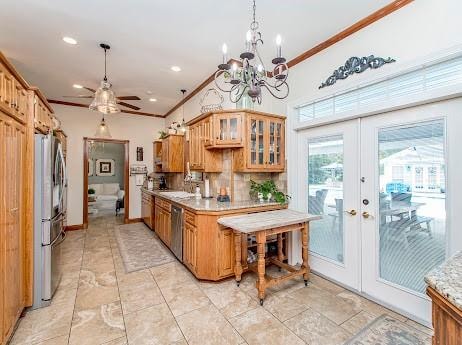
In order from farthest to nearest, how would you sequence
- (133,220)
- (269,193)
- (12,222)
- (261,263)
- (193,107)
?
(133,220) → (193,107) → (269,193) → (261,263) → (12,222)

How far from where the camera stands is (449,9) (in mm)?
1861

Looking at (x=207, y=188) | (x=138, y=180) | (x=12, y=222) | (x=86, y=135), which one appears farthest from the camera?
(x=138, y=180)

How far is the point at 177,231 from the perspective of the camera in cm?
338

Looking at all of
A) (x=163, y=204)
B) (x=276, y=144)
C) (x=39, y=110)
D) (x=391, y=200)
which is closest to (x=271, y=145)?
(x=276, y=144)

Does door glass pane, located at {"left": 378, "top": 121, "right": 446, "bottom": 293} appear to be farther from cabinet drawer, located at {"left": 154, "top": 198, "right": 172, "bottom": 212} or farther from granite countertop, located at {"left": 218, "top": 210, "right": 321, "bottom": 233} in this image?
cabinet drawer, located at {"left": 154, "top": 198, "right": 172, "bottom": 212}

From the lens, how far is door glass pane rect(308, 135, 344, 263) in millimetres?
2800

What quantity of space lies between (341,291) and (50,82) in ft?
18.7

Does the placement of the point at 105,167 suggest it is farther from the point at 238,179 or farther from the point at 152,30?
the point at 152,30

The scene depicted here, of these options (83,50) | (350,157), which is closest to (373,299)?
(350,157)

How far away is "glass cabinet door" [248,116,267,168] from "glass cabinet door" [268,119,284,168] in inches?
4.6

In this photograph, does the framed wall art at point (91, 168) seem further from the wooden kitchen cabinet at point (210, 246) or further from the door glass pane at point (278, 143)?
the door glass pane at point (278, 143)

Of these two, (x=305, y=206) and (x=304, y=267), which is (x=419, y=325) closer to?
(x=304, y=267)

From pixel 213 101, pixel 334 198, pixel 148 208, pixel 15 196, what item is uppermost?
pixel 213 101

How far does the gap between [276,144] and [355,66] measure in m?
1.36
